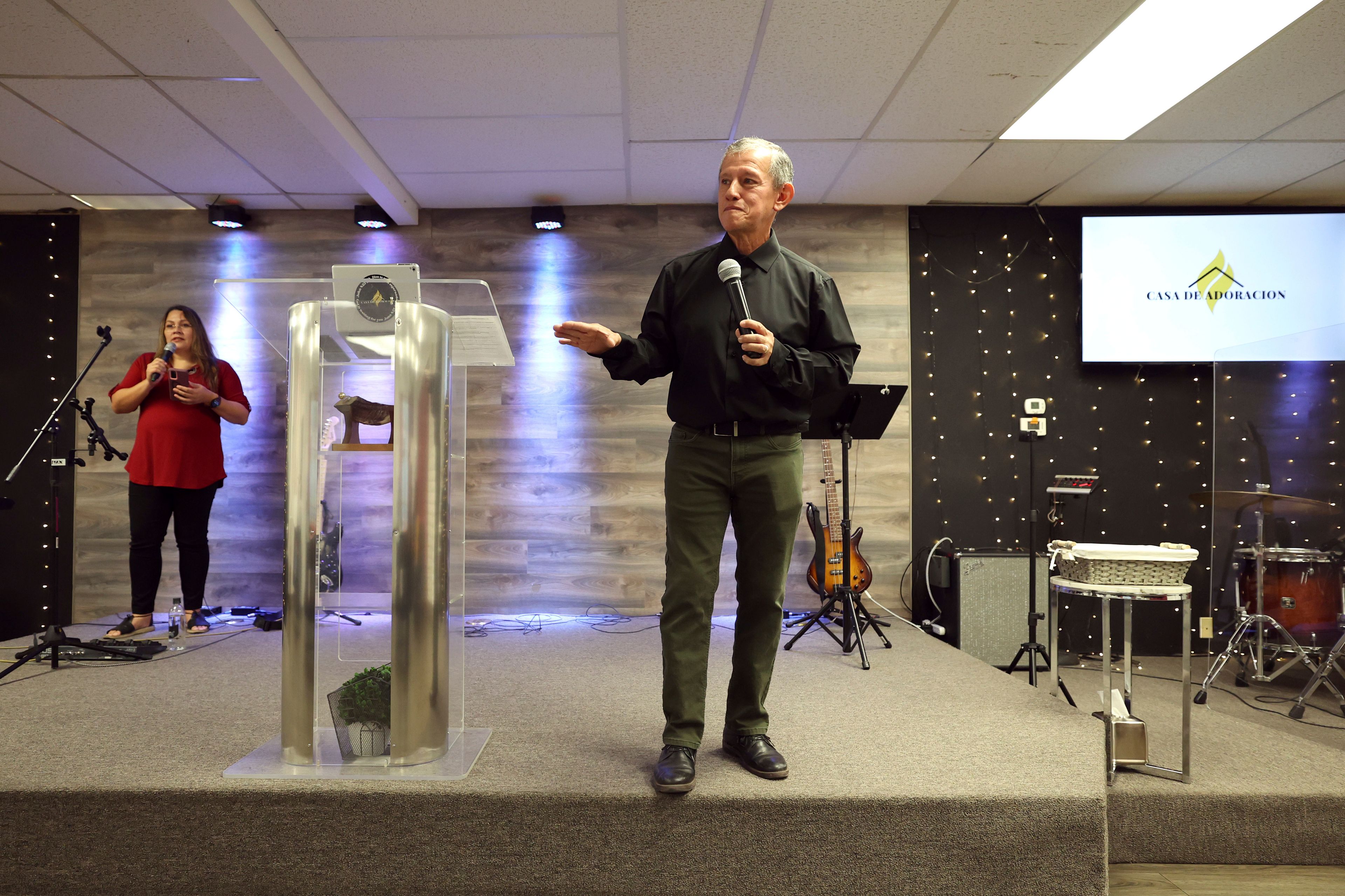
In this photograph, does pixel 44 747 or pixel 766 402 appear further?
pixel 44 747

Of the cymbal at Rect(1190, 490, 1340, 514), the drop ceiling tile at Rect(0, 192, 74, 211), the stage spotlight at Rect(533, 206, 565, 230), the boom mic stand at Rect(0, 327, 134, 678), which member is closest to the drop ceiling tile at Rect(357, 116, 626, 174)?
the stage spotlight at Rect(533, 206, 565, 230)

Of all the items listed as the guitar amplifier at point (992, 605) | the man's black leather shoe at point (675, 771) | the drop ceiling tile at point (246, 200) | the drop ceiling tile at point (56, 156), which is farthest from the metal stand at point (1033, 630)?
the drop ceiling tile at point (56, 156)

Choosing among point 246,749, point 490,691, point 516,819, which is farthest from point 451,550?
point 490,691

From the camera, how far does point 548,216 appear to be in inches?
191

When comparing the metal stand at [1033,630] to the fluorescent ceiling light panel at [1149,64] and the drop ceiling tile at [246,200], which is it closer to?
the fluorescent ceiling light panel at [1149,64]

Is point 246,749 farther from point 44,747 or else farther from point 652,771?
point 652,771

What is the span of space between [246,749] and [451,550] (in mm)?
817

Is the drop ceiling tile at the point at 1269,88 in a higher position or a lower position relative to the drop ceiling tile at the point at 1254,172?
higher

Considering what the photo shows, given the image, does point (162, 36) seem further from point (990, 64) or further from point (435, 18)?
point (990, 64)

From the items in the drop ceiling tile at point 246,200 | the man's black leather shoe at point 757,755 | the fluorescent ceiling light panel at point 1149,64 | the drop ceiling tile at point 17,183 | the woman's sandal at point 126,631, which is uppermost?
the fluorescent ceiling light panel at point 1149,64

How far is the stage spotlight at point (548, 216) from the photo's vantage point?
15.9ft

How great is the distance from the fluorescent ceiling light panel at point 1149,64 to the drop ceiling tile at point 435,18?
2097 millimetres

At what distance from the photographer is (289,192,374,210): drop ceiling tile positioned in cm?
474

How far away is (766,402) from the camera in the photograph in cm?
196
